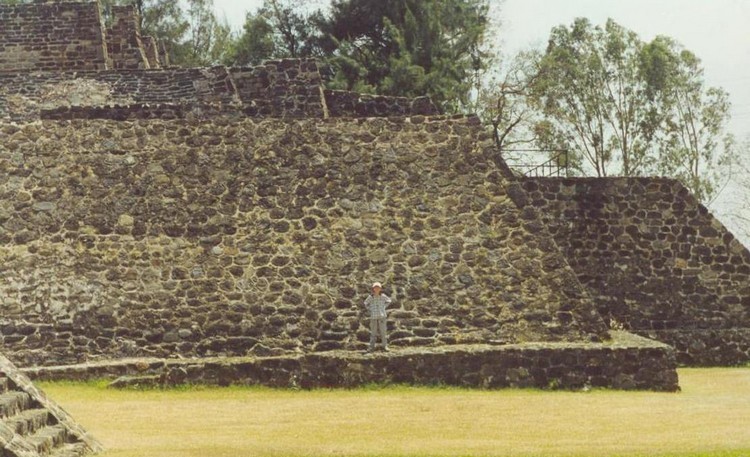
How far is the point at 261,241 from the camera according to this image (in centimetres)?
2055

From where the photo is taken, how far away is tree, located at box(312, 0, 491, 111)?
38688mm

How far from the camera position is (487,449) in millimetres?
13578

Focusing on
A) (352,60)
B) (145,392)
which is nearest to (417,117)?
(145,392)

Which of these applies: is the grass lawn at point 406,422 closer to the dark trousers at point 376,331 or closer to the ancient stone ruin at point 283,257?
the ancient stone ruin at point 283,257

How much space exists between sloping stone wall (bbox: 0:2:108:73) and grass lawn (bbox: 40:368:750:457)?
15.4 m

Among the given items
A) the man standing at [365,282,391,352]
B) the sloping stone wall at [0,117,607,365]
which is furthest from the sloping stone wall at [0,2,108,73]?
the man standing at [365,282,391,352]

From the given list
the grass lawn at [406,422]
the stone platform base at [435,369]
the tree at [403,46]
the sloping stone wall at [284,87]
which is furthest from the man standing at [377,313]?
the tree at [403,46]

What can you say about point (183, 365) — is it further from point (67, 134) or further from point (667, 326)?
point (667, 326)

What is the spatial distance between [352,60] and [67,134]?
18546 mm

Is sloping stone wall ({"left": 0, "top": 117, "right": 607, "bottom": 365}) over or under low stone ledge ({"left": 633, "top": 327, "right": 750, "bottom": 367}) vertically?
over

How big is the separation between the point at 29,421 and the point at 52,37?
2092cm

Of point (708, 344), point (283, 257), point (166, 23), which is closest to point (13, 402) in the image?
point (283, 257)

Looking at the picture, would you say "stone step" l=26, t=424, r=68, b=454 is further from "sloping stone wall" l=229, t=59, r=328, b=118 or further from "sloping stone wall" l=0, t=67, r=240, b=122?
"sloping stone wall" l=0, t=67, r=240, b=122

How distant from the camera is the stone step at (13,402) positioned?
1296cm
